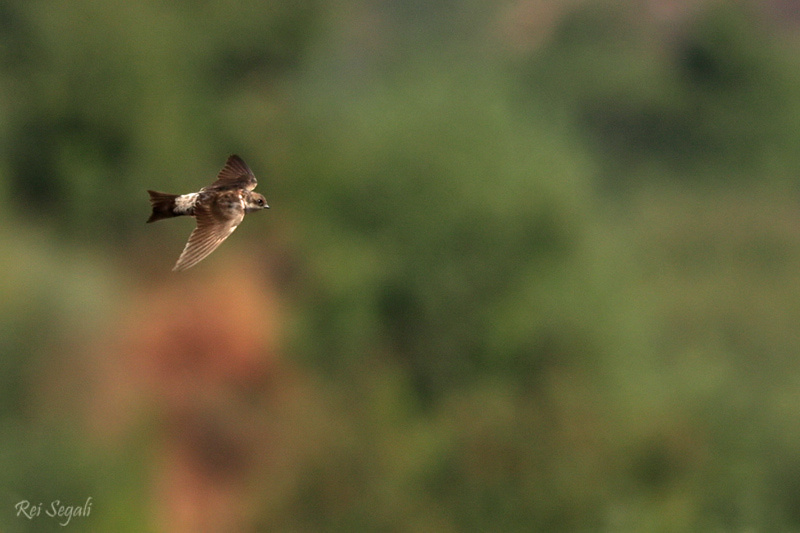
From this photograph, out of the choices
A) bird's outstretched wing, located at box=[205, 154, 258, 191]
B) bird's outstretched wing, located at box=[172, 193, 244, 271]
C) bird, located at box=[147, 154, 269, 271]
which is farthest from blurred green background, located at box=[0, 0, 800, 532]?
bird's outstretched wing, located at box=[172, 193, 244, 271]

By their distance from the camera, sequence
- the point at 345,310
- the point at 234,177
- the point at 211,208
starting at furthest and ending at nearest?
the point at 345,310, the point at 234,177, the point at 211,208

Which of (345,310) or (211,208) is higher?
(211,208)

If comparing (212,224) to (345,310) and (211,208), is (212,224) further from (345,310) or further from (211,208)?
(345,310)

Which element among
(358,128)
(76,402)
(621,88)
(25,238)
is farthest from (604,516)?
(621,88)

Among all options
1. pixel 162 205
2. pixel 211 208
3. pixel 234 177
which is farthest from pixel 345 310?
pixel 162 205

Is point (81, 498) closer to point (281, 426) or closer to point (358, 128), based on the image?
point (281, 426)

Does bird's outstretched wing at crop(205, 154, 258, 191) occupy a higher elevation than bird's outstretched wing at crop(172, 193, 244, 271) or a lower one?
lower

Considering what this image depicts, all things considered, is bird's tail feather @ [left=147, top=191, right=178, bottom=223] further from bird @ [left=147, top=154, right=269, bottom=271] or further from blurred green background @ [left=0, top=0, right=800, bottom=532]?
blurred green background @ [left=0, top=0, right=800, bottom=532]
